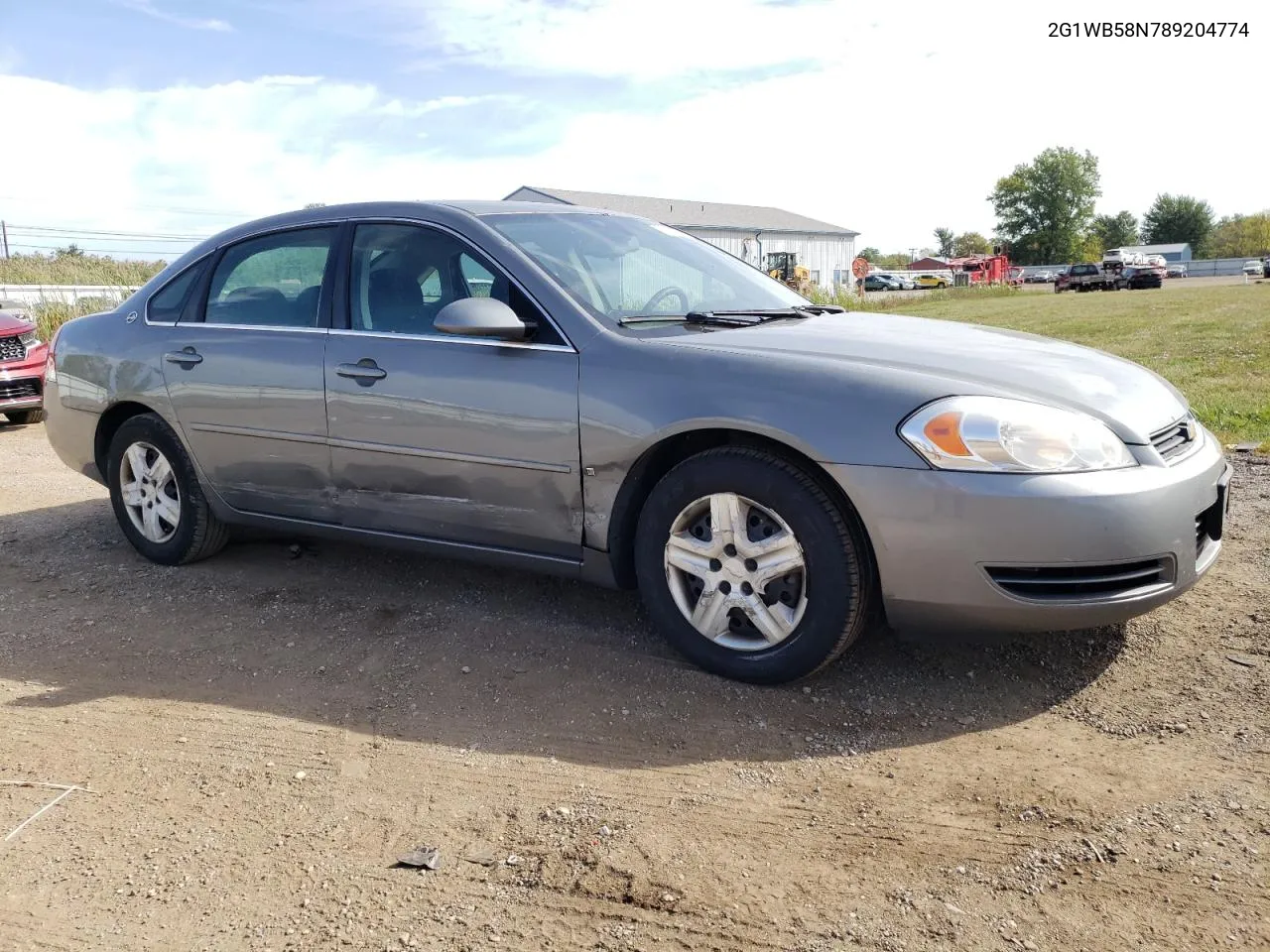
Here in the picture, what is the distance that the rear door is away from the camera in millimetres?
4473

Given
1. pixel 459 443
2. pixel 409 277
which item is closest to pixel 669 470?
pixel 459 443

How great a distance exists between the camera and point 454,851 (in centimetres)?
270

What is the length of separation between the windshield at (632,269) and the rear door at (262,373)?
93 centimetres

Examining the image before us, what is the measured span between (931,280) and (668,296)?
80506 mm

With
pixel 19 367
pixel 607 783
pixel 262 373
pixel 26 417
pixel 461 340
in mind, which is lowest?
pixel 607 783

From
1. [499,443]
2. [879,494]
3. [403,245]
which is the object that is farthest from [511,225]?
[879,494]

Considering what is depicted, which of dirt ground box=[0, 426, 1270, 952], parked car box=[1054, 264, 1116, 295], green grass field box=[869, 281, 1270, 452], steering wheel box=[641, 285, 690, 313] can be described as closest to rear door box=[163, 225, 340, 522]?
dirt ground box=[0, 426, 1270, 952]

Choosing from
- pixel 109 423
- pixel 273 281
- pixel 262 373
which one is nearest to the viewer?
pixel 262 373

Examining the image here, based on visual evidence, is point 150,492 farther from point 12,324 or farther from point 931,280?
point 931,280

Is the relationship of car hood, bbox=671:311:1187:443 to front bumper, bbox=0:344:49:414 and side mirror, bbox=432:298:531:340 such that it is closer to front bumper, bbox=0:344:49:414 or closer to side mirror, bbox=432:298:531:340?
side mirror, bbox=432:298:531:340

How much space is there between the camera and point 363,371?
4.25m

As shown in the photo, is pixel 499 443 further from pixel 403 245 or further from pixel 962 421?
pixel 962 421

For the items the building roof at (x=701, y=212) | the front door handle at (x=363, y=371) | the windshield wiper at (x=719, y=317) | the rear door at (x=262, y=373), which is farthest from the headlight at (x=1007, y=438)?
the building roof at (x=701, y=212)

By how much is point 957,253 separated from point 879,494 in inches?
5407
